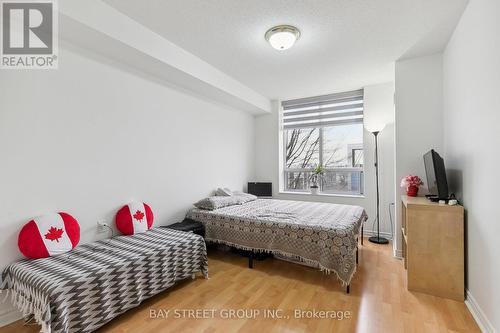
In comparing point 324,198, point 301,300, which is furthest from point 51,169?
point 324,198

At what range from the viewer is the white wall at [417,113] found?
9.53ft

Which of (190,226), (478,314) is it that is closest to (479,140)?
(478,314)

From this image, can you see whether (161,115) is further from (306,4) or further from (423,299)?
(423,299)

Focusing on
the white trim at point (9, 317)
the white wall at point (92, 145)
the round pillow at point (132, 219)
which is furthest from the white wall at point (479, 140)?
the white trim at point (9, 317)

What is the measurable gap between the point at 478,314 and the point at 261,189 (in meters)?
3.51

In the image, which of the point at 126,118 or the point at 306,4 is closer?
the point at 306,4

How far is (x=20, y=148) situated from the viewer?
1925 millimetres

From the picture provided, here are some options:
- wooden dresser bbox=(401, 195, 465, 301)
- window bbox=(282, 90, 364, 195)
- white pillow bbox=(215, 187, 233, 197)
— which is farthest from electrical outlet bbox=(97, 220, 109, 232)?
window bbox=(282, 90, 364, 195)

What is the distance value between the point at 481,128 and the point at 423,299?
5.19ft

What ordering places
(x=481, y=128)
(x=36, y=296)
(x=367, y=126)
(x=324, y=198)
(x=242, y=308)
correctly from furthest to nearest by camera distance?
(x=324, y=198) < (x=367, y=126) < (x=242, y=308) < (x=481, y=128) < (x=36, y=296)

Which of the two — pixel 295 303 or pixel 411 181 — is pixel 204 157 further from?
pixel 411 181

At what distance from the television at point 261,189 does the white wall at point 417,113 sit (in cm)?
238

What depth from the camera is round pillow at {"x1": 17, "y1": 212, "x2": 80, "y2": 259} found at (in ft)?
6.14

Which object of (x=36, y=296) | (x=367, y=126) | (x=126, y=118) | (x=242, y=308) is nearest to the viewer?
(x=36, y=296)
